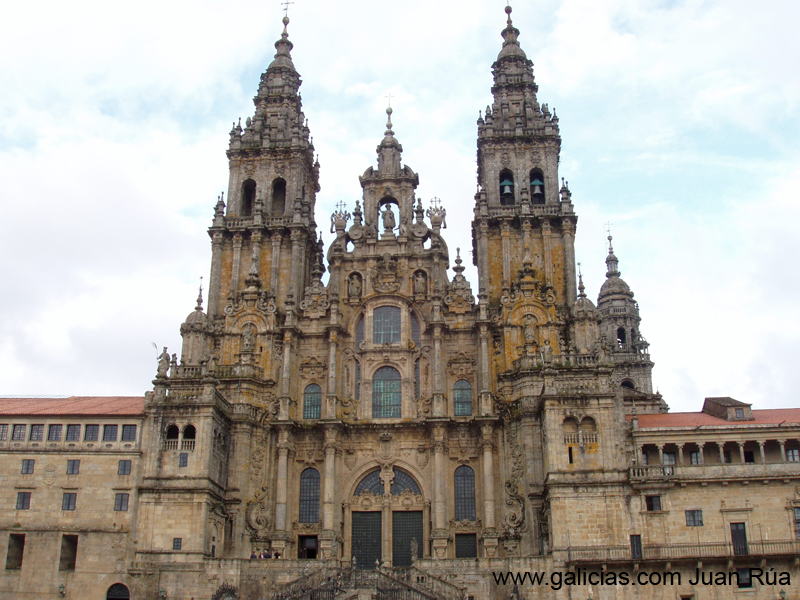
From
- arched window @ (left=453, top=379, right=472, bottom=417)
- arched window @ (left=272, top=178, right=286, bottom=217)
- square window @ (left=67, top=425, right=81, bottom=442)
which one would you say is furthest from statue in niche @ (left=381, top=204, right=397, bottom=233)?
square window @ (left=67, top=425, right=81, bottom=442)

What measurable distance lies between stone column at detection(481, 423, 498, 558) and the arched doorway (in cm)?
371

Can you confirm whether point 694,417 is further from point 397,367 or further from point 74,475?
point 74,475

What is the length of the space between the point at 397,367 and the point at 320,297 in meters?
6.83

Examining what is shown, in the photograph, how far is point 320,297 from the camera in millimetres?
55656

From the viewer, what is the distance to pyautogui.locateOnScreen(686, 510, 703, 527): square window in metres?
43.6

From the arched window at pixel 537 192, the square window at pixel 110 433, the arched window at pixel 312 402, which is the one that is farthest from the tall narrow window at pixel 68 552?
the arched window at pixel 537 192

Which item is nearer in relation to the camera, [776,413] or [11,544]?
[11,544]

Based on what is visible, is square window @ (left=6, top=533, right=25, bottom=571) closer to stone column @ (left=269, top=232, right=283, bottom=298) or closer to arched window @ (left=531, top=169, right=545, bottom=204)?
stone column @ (left=269, top=232, right=283, bottom=298)

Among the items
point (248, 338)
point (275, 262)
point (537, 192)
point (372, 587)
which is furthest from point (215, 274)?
point (372, 587)

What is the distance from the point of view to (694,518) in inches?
1722

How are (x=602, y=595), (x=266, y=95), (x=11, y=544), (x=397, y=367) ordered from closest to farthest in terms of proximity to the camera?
(x=602, y=595) → (x=11, y=544) → (x=397, y=367) → (x=266, y=95)

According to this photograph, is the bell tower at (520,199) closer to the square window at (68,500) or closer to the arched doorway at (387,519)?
the arched doorway at (387,519)

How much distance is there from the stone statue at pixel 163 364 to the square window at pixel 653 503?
26.7m

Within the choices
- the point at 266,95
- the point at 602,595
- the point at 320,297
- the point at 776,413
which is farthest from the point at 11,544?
the point at 776,413
